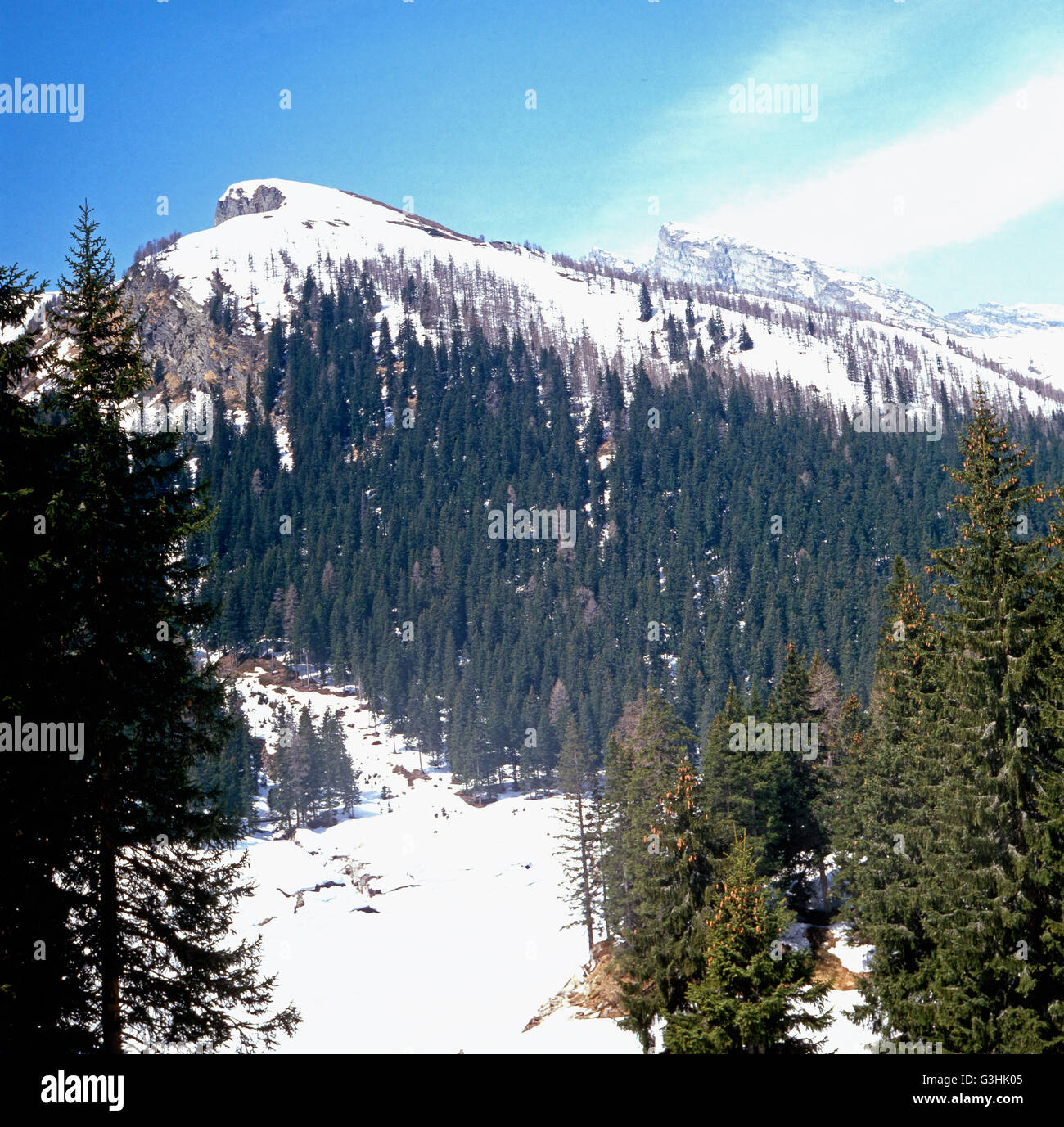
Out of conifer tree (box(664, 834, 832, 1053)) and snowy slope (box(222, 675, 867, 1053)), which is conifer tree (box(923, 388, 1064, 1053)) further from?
snowy slope (box(222, 675, 867, 1053))

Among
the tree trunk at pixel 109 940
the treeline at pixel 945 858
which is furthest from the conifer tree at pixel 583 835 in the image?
the tree trunk at pixel 109 940

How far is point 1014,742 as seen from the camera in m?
18.8

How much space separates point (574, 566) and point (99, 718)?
149 m

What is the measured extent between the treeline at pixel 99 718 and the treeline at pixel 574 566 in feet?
310

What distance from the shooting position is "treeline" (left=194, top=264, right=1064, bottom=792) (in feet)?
411

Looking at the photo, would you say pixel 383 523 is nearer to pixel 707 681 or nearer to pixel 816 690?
pixel 707 681

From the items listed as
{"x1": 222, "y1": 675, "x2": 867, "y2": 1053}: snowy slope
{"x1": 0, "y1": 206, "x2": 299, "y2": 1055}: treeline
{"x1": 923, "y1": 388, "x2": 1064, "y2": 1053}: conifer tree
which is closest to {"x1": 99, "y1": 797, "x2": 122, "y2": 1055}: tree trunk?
{"x1": 0, "y1": 206, "x2": 299, "y2": 1055}: treeline

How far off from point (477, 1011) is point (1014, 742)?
123 ft

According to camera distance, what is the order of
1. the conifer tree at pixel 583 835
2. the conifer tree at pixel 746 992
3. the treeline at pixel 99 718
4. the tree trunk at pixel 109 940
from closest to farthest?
the treeline at pixel 99 718 → the tree trunk at pixel 109 940 → the conifer tree at pixel 746 992 → the conifer tree at pixel 583 835

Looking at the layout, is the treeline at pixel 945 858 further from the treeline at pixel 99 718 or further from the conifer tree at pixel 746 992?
the treeline at pixel 99 718

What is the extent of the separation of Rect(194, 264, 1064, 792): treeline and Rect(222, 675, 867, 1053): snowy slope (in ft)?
57.3

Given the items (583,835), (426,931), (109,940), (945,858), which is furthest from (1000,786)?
(426,931)

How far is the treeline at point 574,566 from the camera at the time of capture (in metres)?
125
